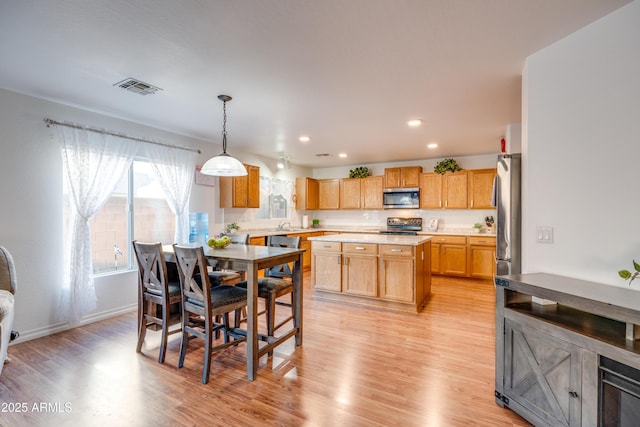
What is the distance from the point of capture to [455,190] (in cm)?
615

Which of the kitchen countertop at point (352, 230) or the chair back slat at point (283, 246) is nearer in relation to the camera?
the chair back slat at point (283, 246)

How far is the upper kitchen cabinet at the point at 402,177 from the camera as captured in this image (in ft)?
21.3

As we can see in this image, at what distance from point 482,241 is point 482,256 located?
28 cm

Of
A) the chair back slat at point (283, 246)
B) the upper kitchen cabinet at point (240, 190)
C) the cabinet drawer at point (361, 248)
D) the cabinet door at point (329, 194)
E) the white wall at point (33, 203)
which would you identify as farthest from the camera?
the cabinet door at point (329, 194)

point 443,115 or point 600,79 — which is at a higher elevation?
point 443,115

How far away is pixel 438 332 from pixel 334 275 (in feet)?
5.24

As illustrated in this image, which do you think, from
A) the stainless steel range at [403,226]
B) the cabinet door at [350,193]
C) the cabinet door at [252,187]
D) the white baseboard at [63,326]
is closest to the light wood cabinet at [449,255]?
the stainless steel range at [403,226]

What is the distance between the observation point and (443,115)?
3.69 metres

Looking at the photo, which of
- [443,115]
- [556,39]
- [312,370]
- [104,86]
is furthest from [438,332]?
[104,86]

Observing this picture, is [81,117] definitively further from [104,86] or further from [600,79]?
[600,79]

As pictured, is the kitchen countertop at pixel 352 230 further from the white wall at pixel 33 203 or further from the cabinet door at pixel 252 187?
the white wall at pixel 33 203

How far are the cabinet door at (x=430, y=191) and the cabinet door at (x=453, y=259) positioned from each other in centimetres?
92

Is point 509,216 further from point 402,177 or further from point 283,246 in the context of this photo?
point 402,177

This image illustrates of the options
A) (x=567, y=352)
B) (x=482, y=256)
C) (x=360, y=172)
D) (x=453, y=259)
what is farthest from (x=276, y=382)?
(x=360, y=172)
